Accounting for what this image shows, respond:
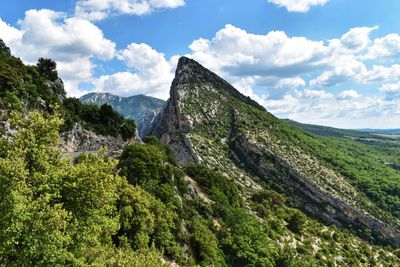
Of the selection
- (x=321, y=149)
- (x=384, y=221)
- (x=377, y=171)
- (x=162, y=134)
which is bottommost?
(x=384, y=221)

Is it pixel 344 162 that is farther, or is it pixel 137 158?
pixel 344 162

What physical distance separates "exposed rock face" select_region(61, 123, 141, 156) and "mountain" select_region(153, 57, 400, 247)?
1665 inches

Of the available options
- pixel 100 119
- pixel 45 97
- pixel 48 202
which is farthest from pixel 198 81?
pixel 48 202

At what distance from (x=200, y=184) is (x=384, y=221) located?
66.0m

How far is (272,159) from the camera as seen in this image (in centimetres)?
11956

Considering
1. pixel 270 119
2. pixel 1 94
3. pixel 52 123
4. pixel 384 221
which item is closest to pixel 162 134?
pixel 270 119

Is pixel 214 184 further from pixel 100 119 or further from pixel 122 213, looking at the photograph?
pixel 122 213

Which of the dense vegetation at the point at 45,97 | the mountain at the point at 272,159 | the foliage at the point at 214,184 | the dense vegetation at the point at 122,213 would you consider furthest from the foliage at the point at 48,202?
the mountain at the point at 272,159

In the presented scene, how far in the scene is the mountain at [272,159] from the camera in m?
107

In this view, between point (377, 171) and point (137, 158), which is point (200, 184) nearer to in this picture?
point (137, 158)

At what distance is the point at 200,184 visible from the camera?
63.5m

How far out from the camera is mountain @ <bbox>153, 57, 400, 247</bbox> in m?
107

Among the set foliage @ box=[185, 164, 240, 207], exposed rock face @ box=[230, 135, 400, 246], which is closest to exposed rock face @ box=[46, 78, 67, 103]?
foliage @ box=[185, 164, 240, 207]

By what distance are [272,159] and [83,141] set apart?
70891 millimetres
